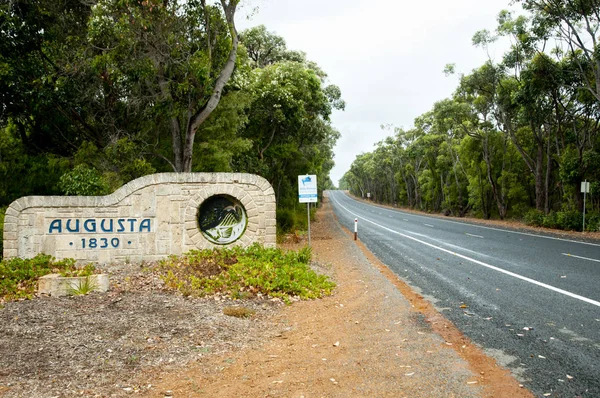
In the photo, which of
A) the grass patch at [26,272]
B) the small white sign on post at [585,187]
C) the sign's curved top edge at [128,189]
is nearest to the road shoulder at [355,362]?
the grass patch at [26,272]

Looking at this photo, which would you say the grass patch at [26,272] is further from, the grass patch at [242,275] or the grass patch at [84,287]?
the grass patch at [242,275]

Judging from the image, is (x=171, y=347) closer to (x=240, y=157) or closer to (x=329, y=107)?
(x=240, y=157)

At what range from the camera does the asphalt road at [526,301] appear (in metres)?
4.87

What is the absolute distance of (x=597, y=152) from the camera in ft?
78.0

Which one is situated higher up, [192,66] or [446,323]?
[192,66]

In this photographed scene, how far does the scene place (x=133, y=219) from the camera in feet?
36.3

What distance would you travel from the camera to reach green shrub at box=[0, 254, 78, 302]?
7.66 metres

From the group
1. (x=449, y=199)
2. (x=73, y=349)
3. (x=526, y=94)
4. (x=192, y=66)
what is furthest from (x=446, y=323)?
(x=449, y=199)

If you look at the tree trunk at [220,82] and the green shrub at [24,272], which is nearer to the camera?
the green shrub at [24,272]

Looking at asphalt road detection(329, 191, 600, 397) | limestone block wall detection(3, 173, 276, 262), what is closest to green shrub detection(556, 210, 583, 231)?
asphalt road detection(329, 191, 600, 397)

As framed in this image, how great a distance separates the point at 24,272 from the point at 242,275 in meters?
4.26

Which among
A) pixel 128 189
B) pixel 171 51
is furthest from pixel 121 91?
pixel 128 189

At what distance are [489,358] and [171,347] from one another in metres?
3.84

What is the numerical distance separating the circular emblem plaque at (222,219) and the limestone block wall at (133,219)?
122mm
